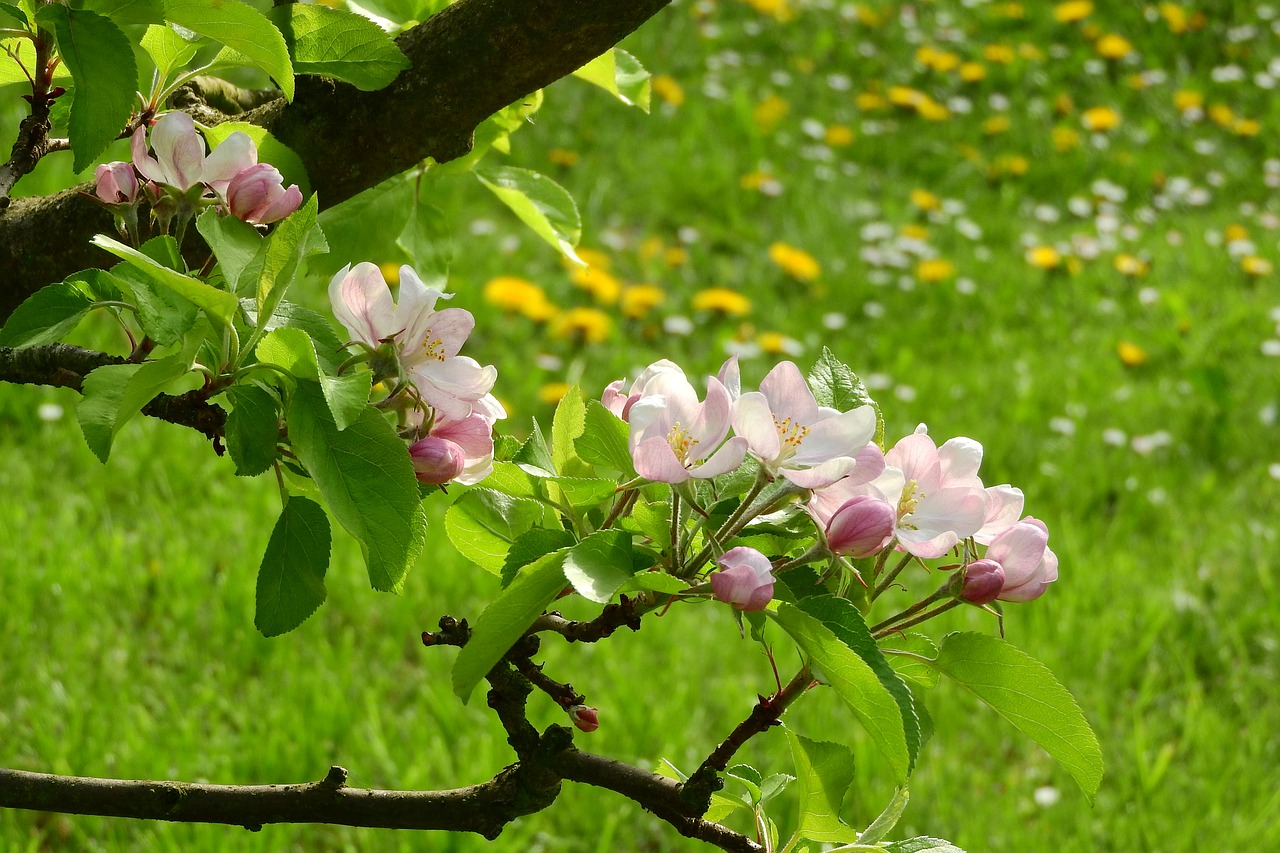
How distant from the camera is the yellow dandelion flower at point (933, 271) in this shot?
13.8 feet

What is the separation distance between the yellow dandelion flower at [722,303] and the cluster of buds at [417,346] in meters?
3.06

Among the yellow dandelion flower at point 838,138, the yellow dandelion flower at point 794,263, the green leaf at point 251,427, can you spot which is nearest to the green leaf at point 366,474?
the green leaf at point 251,427

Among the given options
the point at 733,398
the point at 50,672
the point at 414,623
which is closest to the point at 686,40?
the point at 414,623

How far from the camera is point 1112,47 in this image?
19.1ft

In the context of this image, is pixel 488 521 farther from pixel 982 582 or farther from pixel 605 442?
pixel 982 582

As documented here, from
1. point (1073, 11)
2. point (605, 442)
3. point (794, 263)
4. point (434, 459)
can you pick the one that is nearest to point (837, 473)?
point (605, 442)

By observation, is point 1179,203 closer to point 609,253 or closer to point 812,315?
point 812,315

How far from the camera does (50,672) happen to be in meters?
2.18

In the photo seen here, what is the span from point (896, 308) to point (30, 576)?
274cm

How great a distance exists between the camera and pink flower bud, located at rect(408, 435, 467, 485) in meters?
0.79

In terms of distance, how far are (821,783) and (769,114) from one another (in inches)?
174

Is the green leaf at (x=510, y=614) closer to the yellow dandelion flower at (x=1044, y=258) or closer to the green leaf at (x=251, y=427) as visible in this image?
the green leaf at (x=251, y=427)

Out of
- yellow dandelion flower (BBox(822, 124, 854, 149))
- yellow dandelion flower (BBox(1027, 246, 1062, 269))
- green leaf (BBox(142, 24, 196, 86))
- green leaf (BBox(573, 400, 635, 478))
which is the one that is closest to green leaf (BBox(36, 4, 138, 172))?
green leaf (BBox(142, 24, 196, 86))

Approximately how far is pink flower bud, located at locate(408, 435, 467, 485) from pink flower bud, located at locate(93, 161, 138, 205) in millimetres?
264
